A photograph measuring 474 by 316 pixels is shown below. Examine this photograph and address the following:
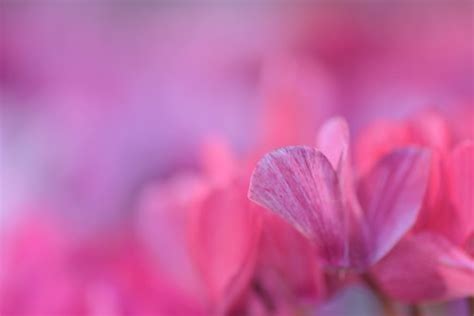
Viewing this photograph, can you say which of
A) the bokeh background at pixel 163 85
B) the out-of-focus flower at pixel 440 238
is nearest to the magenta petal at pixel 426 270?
the out-of-focus flower at pixel 440 238

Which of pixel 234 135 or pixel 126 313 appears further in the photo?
pixel 234 135

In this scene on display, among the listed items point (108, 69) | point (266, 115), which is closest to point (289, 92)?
point (266, 115)

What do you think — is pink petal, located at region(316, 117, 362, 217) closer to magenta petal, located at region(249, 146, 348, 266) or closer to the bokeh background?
magenta petal, located at region(249, 146, 348, 266)

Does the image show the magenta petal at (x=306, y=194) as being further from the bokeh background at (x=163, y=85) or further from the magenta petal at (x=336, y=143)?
the bokeh background at (x=163, y=85)

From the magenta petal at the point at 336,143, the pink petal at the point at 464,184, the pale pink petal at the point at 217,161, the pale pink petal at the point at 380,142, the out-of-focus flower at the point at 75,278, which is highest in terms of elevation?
the magenta petal at the point at 336,143

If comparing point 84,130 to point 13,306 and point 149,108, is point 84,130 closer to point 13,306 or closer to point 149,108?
point 149,108

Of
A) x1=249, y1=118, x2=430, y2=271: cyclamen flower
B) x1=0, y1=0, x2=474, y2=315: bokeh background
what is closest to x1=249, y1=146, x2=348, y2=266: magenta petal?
x1=249, y1=118, x2=430, y2=271: cyclamen flower

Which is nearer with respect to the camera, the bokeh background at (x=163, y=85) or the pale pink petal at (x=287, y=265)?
the pale pink petal at (x=287, y=265)

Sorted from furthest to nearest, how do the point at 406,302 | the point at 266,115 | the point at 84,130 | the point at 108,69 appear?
the point at 108,69, the point at 84,130, the point at 266,115, the point at 406,302

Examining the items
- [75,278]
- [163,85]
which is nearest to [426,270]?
[75,278]
